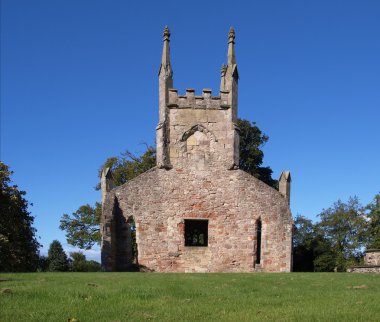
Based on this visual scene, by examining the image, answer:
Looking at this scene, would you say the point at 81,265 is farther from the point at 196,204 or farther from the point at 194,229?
the point at 196,204

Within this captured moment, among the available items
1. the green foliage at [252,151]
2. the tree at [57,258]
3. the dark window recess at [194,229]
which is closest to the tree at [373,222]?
the green foliage at [252,151]

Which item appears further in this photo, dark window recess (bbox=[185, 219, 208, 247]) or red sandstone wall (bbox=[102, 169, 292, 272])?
dark window recess (bbox=[185, 219, 208, 247])

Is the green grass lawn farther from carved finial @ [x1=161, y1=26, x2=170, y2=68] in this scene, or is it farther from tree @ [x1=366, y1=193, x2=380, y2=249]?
tree @ [x1=366, y1=193, x2=380, y2=249]

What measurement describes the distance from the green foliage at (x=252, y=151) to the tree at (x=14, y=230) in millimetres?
19781

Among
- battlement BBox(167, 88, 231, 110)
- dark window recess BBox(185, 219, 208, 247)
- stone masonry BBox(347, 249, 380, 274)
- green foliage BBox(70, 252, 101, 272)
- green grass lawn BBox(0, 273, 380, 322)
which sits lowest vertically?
green foliage BBox(70, 252, 101, 272)

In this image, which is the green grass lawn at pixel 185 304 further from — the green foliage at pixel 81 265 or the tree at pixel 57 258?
the green foliage at pixel 81 265

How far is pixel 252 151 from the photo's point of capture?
1727 inches

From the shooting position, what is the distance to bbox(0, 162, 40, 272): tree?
88.9 feet

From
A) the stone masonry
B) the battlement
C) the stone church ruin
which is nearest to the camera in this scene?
the stone masonry

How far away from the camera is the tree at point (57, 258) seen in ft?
133

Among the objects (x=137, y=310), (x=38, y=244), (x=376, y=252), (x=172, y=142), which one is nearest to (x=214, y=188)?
(x=172, y=142)

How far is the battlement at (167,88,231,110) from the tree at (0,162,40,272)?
10974 mm

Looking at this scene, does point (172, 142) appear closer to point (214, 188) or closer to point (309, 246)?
point (214, 188)

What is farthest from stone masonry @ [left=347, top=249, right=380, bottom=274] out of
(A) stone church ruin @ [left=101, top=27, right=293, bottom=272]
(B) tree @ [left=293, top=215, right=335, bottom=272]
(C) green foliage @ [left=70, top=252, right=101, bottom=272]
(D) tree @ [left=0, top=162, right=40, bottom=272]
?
(C) green foliage @ [left=70, top=252, right=101, bottom=272]
